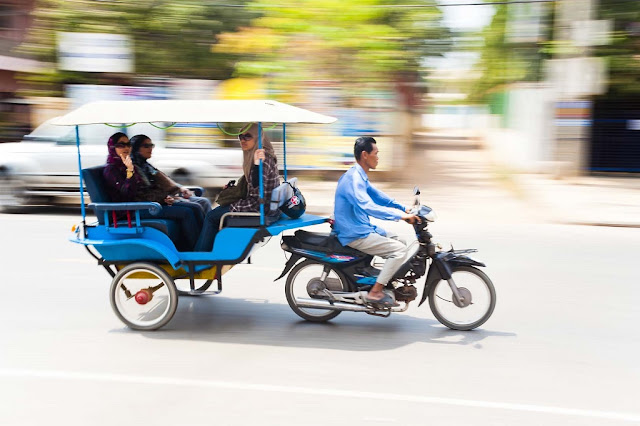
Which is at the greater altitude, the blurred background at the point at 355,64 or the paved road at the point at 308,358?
the blurred background at the point at 355,64

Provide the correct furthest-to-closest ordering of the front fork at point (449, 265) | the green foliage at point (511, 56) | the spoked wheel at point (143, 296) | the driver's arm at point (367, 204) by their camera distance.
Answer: the green foliage at point (511, 56) → the spoked wheel at point (143, 296) → the front fork at point (449, 265) → the driver's arm at point (367, 204)

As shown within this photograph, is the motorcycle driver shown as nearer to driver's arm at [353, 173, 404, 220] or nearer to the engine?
driver's arm at [353, 173, 404, 220]

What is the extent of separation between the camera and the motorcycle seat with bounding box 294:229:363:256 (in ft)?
17.9

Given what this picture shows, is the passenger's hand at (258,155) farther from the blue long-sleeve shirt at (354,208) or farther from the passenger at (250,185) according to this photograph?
the blue long-sleeve shirt at (354,208)

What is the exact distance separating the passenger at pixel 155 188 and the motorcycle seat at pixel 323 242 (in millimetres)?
1081

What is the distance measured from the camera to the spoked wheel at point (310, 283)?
18.2 ft

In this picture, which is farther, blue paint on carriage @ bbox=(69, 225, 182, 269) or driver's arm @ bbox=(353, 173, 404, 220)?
blue paint on carriage @ bbox=(69, 225, 182, 269)

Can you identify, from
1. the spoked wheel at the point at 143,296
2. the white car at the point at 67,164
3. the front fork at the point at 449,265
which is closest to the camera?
the front fork at the point at 449,265

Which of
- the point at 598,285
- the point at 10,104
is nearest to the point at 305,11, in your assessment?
the point at 598,285

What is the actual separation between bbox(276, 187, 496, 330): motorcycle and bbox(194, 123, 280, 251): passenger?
0.45 m

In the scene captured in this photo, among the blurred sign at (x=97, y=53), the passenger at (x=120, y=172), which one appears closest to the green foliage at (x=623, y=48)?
the blurred sign at (x=97, y=53)

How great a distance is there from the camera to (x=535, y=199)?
1359cm

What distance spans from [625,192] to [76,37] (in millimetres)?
14438

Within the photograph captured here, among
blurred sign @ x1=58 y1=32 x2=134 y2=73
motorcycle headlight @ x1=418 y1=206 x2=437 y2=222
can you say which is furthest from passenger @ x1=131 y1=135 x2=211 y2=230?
blurred sign @ x1=58 y1=32 x2=134 y2=73
